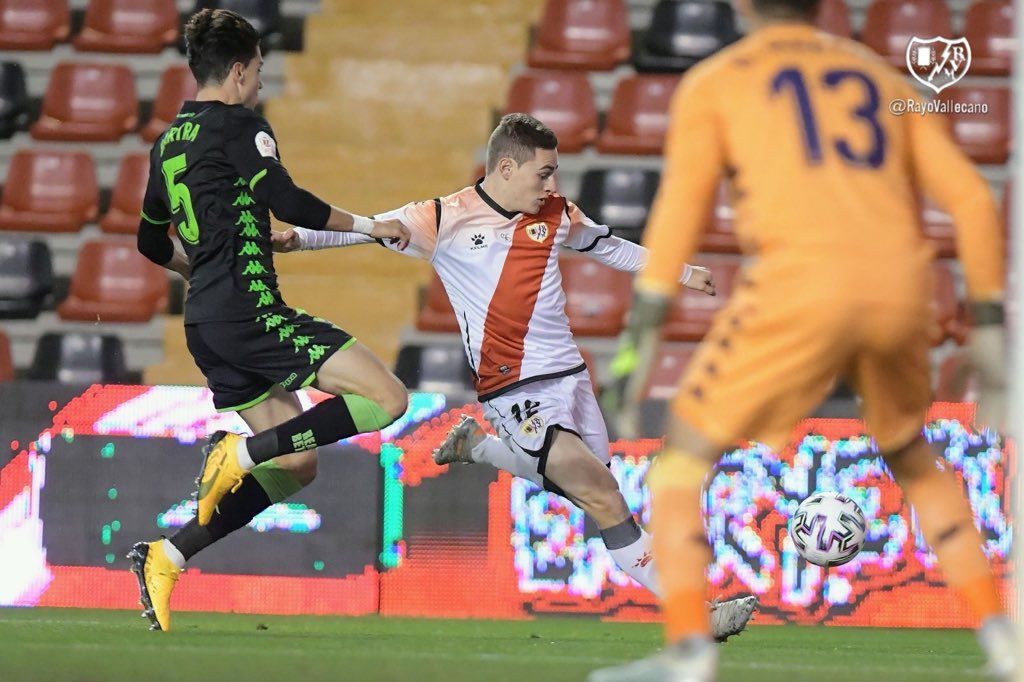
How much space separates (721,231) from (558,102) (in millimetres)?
1592

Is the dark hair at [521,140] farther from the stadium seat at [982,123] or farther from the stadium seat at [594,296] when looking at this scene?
the stadium seat at [982,123]

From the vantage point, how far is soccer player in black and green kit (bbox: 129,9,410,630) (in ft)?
18.0

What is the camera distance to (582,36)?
1152cm

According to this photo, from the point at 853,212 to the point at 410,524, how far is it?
4518 mm

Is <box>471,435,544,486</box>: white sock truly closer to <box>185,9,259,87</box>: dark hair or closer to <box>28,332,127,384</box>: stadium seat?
<box>185,9,259,87</box>: dark hair

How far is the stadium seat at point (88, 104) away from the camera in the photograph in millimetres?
11148

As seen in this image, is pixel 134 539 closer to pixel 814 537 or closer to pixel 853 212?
pixel 814 537

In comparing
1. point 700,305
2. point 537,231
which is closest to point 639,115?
point 700,305

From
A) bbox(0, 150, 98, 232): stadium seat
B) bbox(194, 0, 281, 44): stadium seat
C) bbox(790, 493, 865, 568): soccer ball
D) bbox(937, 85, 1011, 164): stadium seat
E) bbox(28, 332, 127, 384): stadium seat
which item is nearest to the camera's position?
bbox(790, 493, 865, 568): soccer ball

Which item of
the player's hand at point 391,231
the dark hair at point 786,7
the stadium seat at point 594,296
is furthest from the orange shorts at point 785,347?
the stadium seat at point 594,296

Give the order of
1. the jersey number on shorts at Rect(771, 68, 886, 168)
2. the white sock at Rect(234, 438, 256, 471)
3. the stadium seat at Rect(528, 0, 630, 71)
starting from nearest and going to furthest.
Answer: the jersey number on shorts at Rect(771, 68, 886, 168), the white sock at Rect(234, 438, 256, 471), the stadium seat at Rect(528, 0, 630, 71)

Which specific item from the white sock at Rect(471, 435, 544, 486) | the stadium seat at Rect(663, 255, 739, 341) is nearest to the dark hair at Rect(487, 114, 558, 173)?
the white sock at Rect(471, 435, 544, 486)

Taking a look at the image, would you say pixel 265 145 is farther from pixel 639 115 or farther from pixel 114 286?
pixel 639 115

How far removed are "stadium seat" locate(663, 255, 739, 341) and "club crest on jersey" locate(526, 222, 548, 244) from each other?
3.82 m
